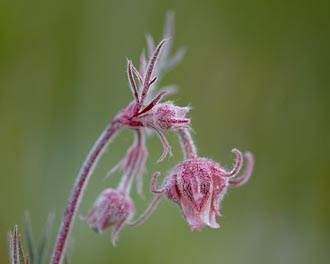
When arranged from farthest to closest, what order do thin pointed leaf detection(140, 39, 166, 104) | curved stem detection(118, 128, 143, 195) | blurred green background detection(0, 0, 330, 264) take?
blurred green background detection(0, 0, 330, 264)
curved stem detection(118, 128, 143, 195)
thin pointed leaf detection(140, 39, 166, 104)

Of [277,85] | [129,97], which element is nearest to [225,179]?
[129,97]

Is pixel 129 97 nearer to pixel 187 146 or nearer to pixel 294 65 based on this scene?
pixel 294 65

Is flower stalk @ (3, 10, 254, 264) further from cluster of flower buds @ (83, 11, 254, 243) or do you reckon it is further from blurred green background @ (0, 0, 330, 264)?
blurred green background @ (0, 0, 330, 264)

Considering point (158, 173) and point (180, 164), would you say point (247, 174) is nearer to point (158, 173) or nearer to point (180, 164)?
point (180, 164)

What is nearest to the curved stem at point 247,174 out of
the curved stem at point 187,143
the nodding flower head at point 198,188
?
the nodding flower head at point 198,188

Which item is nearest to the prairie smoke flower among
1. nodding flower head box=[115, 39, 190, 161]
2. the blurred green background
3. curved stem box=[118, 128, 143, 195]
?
nodding flower head box=[115, 39, 190, 161]
